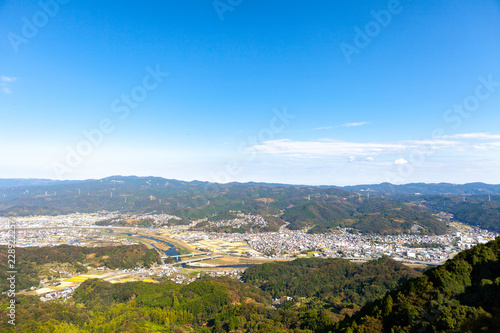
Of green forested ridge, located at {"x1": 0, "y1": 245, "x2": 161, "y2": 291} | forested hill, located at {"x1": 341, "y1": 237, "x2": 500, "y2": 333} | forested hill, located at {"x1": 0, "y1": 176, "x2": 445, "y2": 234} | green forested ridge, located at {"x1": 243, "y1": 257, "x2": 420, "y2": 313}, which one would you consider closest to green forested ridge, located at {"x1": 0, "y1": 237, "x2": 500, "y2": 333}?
forested hill, located at {"x1": 341, "y1": 237, "x2": 500, "y2": 333}

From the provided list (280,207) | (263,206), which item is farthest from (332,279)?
(280,207)

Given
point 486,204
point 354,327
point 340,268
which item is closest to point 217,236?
point 340,268

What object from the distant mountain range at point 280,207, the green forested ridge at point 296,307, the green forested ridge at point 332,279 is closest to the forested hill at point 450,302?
the green forested ridge at point 296,307

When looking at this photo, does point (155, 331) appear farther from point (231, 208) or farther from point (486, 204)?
point (486, 204)

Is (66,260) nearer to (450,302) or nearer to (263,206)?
(450,302)

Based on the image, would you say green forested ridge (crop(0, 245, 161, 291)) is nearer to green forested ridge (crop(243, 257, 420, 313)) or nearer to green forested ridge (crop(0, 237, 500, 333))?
green forested ridge (crop(0, 237, 500, 333))

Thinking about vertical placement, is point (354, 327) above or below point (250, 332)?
above

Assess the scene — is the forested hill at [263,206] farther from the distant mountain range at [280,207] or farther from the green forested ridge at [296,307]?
the green forested ridge at [296,307]
